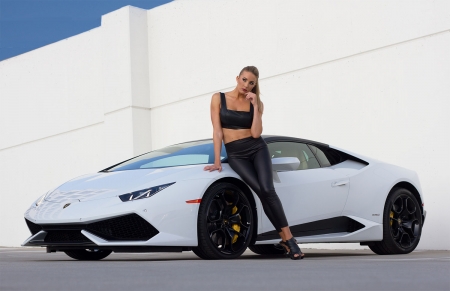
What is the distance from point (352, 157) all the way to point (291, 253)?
5.68 ft

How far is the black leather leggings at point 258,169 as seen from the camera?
21.5 ft

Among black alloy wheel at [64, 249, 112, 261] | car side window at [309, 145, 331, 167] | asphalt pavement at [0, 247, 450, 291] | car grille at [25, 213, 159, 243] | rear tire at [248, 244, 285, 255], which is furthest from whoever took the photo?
rear tire at [248, 244, 285, 255]

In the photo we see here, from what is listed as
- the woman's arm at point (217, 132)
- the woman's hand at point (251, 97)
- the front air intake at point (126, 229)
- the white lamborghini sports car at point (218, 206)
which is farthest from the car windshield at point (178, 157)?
the front air intake at point (126, 229)

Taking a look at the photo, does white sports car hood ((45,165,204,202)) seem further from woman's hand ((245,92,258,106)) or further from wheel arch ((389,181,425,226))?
wheel arch ((389,181,425,226))

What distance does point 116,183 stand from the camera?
645cm

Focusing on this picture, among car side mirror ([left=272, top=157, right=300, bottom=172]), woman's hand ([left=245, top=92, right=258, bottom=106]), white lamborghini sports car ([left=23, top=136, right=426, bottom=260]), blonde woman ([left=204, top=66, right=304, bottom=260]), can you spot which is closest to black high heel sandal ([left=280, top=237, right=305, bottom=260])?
blonde woman ([left=204, top=66, right=304, bottom=260])

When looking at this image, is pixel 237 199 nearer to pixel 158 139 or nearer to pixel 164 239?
pixel 164 239

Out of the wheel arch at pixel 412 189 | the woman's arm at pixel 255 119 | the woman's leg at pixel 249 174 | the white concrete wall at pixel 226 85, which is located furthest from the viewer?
the white concrete wall at pixel 226 85

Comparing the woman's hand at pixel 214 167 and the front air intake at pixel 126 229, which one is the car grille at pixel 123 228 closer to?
the front air intake at pixel 126 229

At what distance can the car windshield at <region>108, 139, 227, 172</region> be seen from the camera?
6.90 meters

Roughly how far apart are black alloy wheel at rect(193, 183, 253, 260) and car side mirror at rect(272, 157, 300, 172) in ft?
1.55

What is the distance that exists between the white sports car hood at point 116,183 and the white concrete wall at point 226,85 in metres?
4.28

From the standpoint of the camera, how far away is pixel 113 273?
462cm

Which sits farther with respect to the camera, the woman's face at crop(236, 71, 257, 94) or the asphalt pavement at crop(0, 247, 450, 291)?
the woman's face at crop(236, 71, 257, 94)
